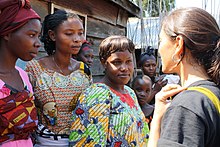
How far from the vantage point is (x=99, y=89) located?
1905 mm

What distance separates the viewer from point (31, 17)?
1.73m

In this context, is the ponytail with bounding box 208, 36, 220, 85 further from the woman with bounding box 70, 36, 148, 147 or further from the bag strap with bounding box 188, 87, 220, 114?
the woman with bounding box 70, 36, 148, 147

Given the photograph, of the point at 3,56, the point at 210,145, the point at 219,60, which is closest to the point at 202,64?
the point at 219,60

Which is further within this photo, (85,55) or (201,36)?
(85,55)

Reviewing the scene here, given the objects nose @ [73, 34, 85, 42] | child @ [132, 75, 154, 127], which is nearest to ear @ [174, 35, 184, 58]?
nose @ [73, 34, 85, 42]

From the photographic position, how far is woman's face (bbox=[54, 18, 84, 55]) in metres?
2.06

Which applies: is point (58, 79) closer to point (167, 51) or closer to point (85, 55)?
point (167, 51)

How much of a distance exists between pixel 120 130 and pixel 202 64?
0.84 metres

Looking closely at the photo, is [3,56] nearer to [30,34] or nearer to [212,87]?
[30,34]

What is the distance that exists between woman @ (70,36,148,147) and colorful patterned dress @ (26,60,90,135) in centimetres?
12

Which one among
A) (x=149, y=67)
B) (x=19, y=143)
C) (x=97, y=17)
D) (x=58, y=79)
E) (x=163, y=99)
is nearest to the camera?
(x=163, y=99)

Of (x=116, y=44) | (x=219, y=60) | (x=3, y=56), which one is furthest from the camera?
(x=116, y=44)

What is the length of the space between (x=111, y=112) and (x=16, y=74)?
2.13 feet

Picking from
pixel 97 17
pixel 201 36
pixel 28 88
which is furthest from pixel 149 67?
pixel 201 36
